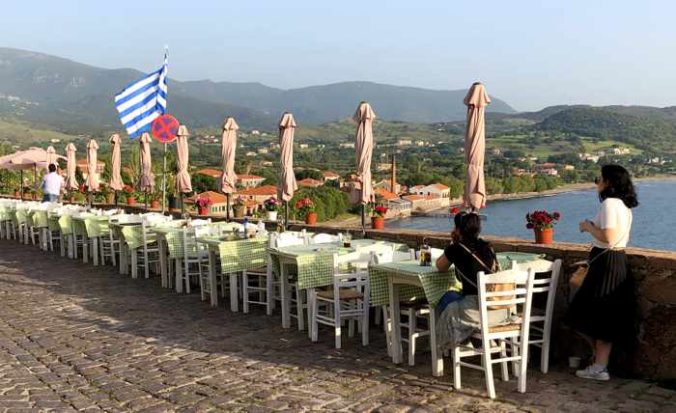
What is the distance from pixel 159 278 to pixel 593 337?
7217 millimetres

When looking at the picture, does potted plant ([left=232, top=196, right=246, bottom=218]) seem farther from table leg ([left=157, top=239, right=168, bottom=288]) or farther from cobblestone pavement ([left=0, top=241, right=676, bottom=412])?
cobblestone pavement ([left=0, top=241, right=676, bottom=412])

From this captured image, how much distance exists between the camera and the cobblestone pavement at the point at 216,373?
15.5 ft

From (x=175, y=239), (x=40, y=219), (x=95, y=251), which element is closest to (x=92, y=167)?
(x=40, y=219)

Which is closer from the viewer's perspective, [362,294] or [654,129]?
[362,294]

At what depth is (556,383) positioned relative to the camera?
514 centimetres

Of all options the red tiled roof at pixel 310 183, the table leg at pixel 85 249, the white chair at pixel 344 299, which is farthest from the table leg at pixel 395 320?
the red tiled roof at pixel 310 183

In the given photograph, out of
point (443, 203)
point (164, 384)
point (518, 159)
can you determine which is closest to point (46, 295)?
point (164, 384)

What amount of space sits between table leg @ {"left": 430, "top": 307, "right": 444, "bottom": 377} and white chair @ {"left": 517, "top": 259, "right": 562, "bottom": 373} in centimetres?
72

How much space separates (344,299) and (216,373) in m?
1.78

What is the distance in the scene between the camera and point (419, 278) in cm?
535

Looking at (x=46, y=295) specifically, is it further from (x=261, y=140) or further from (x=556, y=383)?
(x=261, y=140)

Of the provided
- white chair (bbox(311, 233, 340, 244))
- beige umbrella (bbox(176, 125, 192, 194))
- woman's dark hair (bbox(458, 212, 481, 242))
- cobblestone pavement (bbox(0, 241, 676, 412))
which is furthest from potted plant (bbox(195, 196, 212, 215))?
woman's dark hair (bbox(458, 212, 481, 242))

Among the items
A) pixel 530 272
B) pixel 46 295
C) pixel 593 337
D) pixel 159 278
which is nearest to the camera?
pixel 530 272

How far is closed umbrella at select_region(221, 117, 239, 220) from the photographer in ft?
43.4
